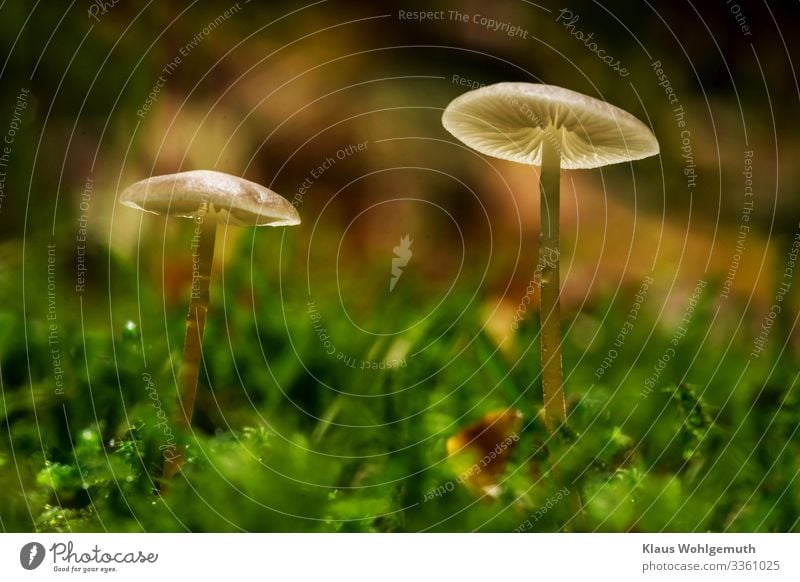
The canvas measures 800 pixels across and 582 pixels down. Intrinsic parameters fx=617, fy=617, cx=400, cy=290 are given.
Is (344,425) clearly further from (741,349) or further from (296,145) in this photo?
(741,349)

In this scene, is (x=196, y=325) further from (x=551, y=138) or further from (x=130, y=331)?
(x=551, y=138)

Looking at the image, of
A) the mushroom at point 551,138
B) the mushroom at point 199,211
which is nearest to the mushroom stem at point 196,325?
the mushroom at point 199,211

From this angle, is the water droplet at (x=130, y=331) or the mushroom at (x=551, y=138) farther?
the water droplet at (x=130, y=331)

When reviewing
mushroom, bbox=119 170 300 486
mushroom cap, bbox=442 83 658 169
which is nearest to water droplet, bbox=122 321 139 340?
mushroom, bbox=119 170 300 486

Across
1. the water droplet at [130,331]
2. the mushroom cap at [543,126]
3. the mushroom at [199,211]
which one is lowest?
the water droplet at [130,331]

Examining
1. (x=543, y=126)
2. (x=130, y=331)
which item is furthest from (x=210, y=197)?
(x=543, y=126)

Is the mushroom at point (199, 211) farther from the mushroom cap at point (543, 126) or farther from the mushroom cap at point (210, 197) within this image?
the mushroom cap at point (543, 126)

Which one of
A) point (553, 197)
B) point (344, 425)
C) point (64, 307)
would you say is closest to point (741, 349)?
point (553, 197)
